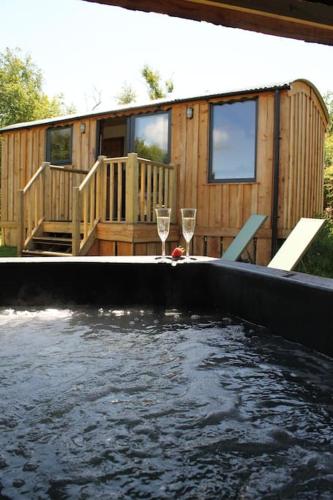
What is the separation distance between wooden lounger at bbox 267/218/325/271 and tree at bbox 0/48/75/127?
26.1 meters

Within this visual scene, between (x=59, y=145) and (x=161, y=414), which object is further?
(x=59, y=145)

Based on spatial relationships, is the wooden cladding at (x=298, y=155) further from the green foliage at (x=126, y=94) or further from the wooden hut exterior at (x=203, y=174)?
the green foliage at (x=126, y=94)

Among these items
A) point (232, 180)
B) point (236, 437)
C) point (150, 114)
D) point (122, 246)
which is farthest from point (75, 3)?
point (150, 114)

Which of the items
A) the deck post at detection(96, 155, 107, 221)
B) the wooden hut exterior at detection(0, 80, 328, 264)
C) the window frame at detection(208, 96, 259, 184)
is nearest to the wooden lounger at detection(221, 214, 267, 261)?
the wooden hut exterior at detection(0, 80, 328, 264)

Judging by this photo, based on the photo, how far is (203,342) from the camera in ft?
9.59

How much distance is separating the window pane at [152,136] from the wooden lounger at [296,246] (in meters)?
3.71

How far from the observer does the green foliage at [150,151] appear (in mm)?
8797

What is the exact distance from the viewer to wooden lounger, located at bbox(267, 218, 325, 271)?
507cm

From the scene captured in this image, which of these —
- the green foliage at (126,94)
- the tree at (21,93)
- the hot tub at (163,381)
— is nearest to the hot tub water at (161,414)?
the hot tub at (163,381)

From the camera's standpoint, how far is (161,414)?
6.29 ft

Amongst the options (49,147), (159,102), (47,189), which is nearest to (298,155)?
(159,102)

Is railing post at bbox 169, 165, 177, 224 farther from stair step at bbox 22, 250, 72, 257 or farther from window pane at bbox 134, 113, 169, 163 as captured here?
stair step at bbox 22, 250, 72, 257

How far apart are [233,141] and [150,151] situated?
1.70 m

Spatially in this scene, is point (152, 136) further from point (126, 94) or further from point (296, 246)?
point (126, 94)
